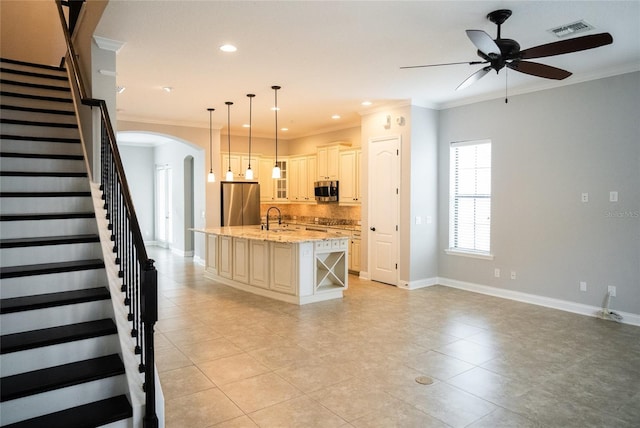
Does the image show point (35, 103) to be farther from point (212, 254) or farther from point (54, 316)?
point (212, 254)

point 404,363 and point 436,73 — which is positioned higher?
point 436,73

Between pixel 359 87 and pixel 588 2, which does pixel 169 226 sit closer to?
pixel 359 87

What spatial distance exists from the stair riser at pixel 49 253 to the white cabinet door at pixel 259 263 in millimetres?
2973

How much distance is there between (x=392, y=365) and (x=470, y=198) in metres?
3.76

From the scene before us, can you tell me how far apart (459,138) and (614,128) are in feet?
7.04

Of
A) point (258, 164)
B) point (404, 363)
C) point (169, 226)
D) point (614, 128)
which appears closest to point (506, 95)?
point (614, 128)

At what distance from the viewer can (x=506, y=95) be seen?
19.5ft

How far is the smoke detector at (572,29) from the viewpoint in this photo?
362 centimetres

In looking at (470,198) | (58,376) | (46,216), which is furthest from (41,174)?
(470,198)

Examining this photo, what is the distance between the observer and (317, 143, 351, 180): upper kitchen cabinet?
847cm

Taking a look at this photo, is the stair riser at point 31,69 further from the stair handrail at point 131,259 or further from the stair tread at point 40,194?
the stair tread at point 40,194

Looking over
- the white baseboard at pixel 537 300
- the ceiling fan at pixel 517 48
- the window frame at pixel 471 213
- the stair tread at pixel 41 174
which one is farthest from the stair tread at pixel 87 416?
the window frame at pixel 471 213

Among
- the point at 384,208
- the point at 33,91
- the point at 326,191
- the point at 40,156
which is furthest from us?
the point at 326,191

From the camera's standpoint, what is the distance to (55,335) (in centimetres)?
261
